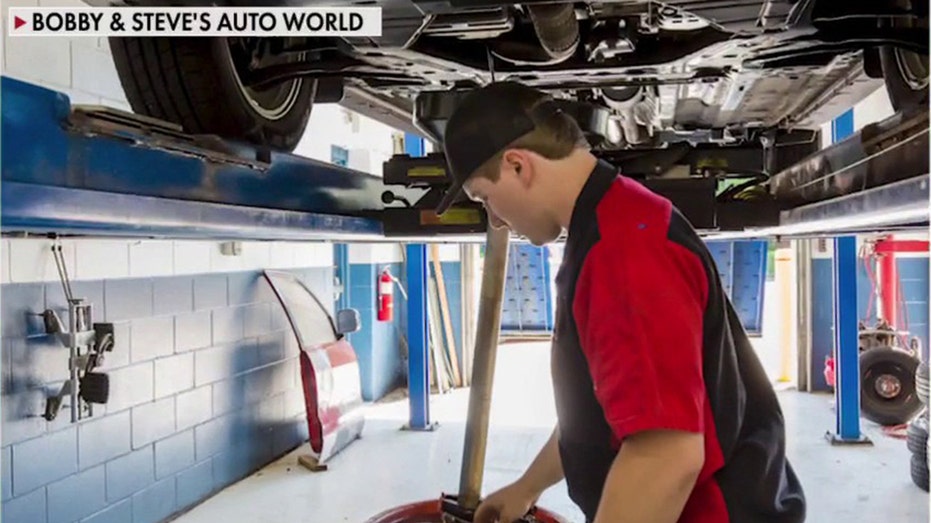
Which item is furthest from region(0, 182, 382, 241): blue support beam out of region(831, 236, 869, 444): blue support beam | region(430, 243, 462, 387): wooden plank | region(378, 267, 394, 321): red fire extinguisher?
region(430, 243, 462, 387): wooden plank

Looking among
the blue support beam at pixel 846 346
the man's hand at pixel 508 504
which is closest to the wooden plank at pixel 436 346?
the blue support beam at pixel 846 346

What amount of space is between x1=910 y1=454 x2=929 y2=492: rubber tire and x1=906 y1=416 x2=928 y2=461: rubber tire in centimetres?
3

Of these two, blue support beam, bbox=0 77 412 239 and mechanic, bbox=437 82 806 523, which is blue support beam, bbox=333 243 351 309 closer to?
blue support beam, bbox=0 77 412 239

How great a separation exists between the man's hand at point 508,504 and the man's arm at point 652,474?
656 millimetres

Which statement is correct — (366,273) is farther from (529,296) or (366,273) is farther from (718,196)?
(718,196)

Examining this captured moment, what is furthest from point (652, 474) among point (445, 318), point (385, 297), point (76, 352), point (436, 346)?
point (445, 318)

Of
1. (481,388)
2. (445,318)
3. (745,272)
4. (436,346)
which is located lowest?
(436,346)

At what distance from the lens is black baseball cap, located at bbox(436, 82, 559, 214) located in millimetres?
1121

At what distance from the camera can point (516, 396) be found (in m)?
5.96

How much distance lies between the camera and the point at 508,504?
1.62m

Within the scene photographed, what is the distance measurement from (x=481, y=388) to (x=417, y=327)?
311 centimetres

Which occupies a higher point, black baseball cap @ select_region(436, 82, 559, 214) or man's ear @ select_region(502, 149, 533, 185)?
black baseball cap @ select_region(436, 82, 559, 214)

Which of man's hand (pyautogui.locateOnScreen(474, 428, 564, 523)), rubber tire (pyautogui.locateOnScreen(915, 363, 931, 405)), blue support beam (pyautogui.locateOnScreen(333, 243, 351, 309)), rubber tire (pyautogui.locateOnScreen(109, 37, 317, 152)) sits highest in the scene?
rubber tire (pyautogui.locateOnScreen(109, 37, 317, 152))

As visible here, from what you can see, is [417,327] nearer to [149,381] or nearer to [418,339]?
[418,339]
